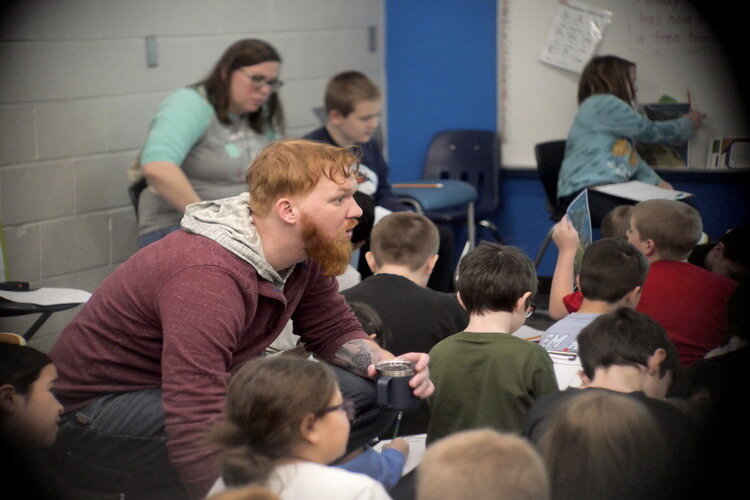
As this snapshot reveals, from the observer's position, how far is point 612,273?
228 cm

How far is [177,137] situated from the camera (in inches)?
124

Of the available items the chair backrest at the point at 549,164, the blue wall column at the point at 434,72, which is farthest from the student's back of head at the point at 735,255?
the blue wall column at the point at 434,72

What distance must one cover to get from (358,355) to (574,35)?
2.82 meters

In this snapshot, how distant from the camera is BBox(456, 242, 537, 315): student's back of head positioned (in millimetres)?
2076

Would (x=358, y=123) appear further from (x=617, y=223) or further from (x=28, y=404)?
(x=28, y=404)

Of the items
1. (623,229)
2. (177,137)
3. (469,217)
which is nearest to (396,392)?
(623,229)

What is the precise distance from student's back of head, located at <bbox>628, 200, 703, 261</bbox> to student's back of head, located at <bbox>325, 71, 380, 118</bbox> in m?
1.23

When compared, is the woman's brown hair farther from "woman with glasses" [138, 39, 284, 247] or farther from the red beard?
the red beard

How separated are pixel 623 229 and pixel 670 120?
3.98 feet

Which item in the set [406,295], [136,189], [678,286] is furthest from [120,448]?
[136,189]

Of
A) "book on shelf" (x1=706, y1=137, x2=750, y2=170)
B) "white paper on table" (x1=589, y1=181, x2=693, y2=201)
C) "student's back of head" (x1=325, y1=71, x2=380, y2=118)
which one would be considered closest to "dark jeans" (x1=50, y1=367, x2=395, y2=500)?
"student's back of head" (x1=325, y1=71, x2=380, y2=118)

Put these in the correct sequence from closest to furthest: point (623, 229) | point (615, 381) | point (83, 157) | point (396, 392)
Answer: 1. point (615, 381)
2. point (396, 392)
3. point (623, 229)
4. point (83, 157)

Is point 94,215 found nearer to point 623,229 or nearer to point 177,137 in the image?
point 177,137

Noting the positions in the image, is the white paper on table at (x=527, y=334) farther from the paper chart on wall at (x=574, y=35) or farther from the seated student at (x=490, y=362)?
the paper chart on wall at (x=574, y=35)
